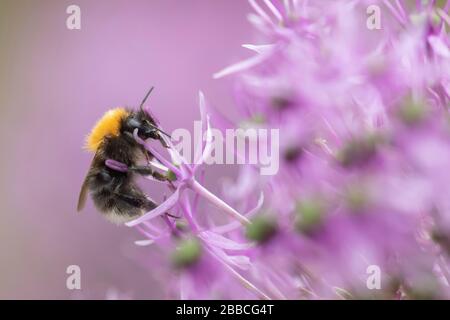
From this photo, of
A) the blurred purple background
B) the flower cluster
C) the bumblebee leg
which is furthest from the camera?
the blurred purple background

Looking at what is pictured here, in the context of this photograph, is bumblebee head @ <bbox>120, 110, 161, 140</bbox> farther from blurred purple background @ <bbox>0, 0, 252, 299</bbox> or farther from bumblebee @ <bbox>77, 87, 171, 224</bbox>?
blurred purple background @ <bbox>0, 0, 252, 299</bbox>

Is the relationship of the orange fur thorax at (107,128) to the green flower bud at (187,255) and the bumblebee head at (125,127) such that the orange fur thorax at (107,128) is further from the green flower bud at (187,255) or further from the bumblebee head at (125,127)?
the green flower bud at (187,255)

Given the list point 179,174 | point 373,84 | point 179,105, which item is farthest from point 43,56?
point 373,84

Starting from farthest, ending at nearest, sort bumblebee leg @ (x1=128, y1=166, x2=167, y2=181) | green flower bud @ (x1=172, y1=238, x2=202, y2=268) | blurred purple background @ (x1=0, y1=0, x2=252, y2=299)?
blurred purple background @ (x1=0, y1=0, x2=252, y2=299)
bumblebee leg @ (x1=128, y1=166, x2=167, y2=181)
green flower bud @ (x1=172, y1=238, x2=202, y2=268)

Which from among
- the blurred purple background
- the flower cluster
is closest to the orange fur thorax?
the flower cluster

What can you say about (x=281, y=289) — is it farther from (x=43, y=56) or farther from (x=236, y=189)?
(x=43, y=56)
